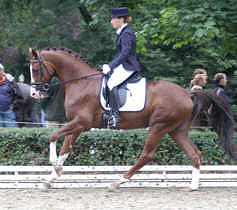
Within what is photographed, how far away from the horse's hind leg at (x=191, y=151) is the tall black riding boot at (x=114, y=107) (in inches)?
43.6

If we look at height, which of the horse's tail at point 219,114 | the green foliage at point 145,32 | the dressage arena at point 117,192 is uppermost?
the green foliage at point 145,32

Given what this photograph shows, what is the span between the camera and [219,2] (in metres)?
8.31

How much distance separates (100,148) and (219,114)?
2.33 m

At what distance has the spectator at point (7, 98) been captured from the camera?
9.38 m

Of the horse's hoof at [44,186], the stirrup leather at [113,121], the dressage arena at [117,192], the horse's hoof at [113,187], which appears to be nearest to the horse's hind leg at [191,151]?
the dressage arena at [117,192]

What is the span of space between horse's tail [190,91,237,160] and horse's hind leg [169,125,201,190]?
0.58 meters

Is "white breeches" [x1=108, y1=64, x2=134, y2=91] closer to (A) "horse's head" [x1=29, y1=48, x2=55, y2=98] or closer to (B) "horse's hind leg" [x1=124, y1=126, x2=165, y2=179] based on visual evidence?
(B) "horse's hind leg" [x1=124, y1=126, x2=165, y2=179]

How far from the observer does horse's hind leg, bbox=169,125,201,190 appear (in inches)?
268

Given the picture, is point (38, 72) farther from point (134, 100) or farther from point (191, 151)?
point (191, 151)

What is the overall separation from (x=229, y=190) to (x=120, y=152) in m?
2.15

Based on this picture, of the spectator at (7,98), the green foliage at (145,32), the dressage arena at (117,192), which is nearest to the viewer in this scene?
the dressage arena at (117,192)

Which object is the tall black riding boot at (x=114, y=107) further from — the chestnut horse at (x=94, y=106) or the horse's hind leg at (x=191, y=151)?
the horse's hind leg at (x=191, y=151)

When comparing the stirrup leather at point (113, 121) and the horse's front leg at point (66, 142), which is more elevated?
the stirrup leather at point (113, 121)

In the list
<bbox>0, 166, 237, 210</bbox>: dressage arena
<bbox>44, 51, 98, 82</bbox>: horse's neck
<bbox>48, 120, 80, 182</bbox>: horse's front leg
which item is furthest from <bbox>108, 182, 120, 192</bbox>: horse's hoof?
<bbox>44, 51, 98, 82</bbox>: horse's neck
